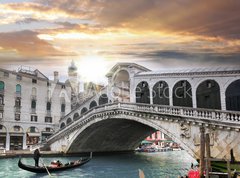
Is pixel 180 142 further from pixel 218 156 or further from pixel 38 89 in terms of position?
pixel 38 89

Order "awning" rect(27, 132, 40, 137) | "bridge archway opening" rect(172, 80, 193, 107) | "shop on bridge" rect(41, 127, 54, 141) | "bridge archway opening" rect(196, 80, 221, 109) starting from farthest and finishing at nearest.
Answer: "shop on bridge" rect(41, 127, 54, 141)
"awning" rect(27, 132, 40, 137)
"bridge archway opening" rect(172, 80, 193, 107)
"bridge archway opening" rect(196, 80, 221, 109)

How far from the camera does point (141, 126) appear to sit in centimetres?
2278

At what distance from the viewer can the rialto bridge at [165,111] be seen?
1291 cm

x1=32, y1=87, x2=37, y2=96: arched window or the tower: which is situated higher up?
the tower

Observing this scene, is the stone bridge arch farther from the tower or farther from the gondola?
the tower

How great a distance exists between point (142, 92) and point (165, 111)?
390 cm

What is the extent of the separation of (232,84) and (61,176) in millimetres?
9090

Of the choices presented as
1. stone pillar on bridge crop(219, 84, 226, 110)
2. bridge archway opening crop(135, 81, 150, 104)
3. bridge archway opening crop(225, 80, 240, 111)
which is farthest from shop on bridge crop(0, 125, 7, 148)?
bridge archway opening crop(225, 80, 240, 111)

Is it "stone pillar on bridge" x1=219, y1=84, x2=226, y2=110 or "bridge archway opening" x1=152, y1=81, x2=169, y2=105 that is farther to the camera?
"bridge archway opening" x1=152, y1=81, x2=169, y2=105

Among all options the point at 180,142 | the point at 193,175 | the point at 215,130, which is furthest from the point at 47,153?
the point at 193,175

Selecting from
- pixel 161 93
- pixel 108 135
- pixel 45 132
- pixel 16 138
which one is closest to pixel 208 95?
pixel 161 93

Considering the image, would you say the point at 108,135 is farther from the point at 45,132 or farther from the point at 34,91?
the point at 34,91

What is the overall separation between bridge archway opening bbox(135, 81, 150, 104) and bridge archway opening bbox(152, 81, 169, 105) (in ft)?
1.80

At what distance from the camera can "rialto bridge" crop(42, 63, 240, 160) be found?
508 inches
